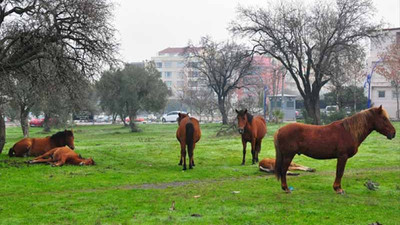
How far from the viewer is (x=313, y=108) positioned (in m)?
40.2

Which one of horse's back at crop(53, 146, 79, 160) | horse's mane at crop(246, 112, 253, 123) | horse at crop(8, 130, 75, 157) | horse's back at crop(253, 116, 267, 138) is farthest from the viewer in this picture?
horse at crop(8, 130, 75, 157)

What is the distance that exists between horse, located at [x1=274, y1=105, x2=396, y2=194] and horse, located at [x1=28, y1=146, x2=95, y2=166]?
7.85 m

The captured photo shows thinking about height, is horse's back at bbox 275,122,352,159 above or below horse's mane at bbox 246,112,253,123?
below

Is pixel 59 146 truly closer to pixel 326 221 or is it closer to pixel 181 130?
pixel 181 130

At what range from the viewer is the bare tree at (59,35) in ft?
51.8

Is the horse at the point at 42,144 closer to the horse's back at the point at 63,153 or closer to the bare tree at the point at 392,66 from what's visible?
the horse's back at the point at 63,153

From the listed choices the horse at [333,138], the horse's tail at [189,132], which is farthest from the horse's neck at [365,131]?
the horse's tail at [189,132]

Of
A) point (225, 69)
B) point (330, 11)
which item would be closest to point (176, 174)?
point (330, 11)

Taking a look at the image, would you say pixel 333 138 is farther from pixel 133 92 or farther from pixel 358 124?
pixel 133 92

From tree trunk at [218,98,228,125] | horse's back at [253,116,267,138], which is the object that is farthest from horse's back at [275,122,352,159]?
tree trunk at [218,98,228,125]

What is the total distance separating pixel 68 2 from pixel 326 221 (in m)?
12.1

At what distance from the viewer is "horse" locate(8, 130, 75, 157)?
1730 cm

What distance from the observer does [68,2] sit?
1590cm

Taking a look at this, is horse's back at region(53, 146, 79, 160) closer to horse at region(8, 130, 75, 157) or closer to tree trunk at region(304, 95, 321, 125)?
horse at region(8, 130, 75, 157)
